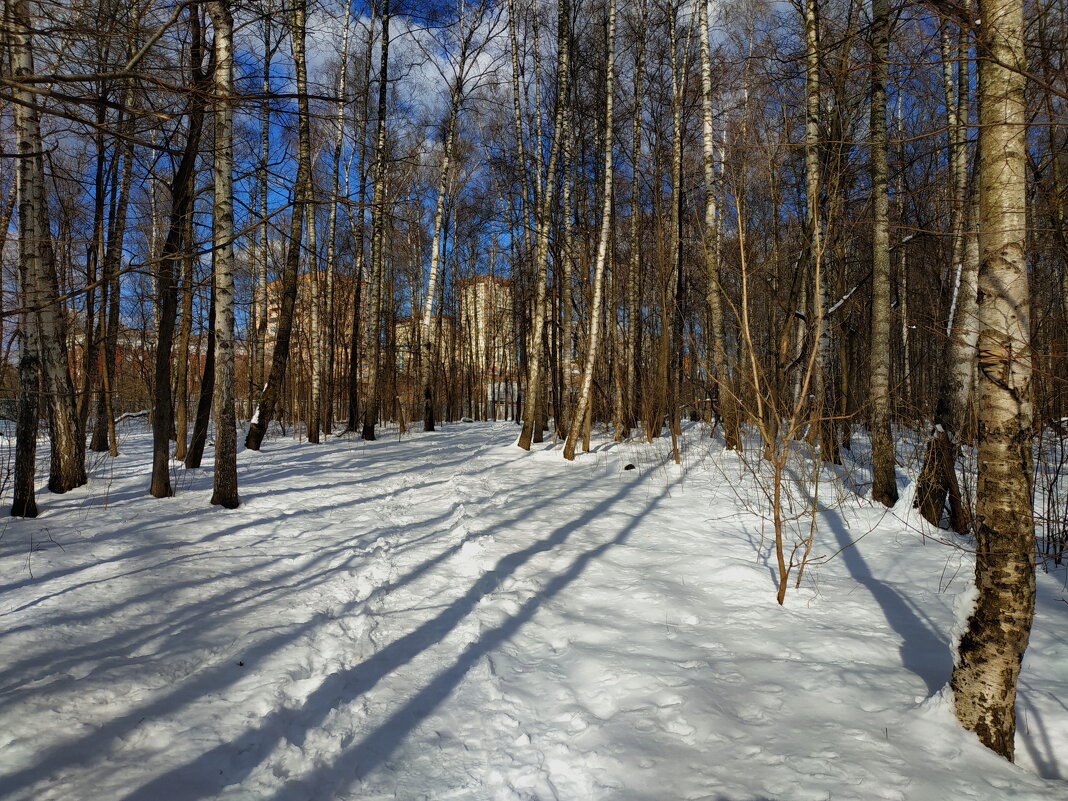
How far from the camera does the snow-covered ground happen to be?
2.27 metres

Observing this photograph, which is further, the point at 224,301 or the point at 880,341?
the point at 880,341

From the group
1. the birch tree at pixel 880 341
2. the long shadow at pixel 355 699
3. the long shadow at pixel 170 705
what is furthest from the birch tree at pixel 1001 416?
the birch tree at pixel 880 341

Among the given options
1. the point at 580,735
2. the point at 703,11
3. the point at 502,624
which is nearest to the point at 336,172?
the point at 703,11

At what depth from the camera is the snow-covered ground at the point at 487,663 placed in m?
2.27

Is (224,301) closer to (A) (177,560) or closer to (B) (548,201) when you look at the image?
(A) (177,560)

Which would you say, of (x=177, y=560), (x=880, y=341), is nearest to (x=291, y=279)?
(x=177, y=560)

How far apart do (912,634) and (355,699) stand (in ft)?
11.6

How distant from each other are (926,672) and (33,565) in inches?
243

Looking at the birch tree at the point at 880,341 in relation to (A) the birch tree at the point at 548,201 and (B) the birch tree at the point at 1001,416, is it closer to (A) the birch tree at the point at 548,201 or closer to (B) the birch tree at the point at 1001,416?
(B) the birch tree at the point at 1001,416

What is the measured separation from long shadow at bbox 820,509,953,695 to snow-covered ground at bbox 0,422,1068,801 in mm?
17

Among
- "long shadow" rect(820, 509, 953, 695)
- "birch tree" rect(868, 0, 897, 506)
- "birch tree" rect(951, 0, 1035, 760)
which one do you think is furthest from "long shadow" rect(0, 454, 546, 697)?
"birch tree" rect(868, 0, 897, 506)

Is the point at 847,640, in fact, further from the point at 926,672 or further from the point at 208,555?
the point at 208,555

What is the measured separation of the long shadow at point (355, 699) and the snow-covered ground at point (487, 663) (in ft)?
0.04

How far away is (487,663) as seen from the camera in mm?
3242
